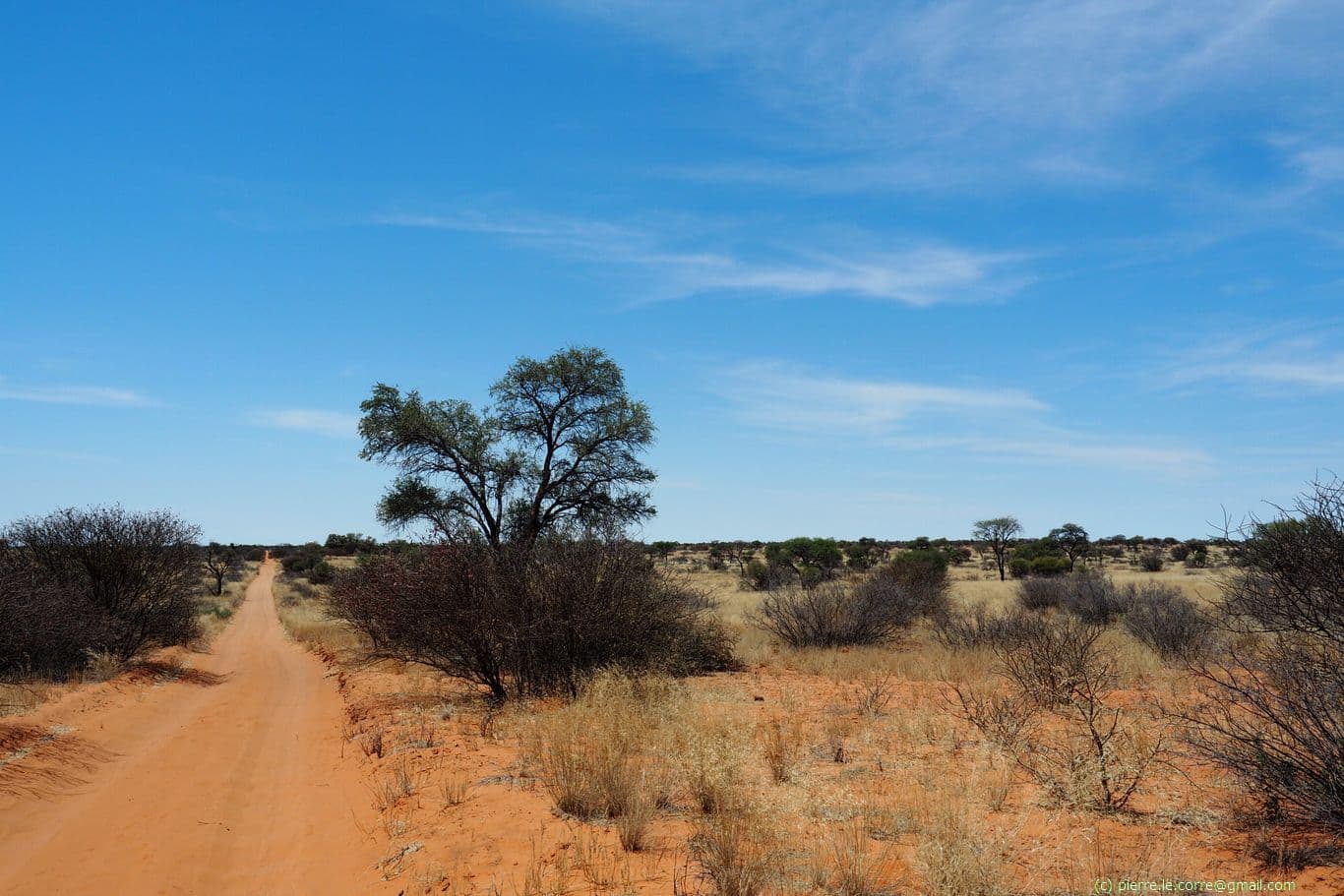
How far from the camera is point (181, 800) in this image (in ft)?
32.7

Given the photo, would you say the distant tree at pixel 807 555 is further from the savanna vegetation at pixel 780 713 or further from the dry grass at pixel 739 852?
the dry grass at pixel 739 852

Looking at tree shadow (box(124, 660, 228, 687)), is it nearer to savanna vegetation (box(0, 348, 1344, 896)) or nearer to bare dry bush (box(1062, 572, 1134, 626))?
savanna vegetation (box(0, 348, 1344, 896))

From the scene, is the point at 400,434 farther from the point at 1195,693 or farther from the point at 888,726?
the point at 1195,693

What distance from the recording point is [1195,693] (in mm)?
12258

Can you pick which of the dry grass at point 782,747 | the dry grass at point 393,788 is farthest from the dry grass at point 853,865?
the dry grass at point 393,788

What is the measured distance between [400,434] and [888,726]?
20581 mm

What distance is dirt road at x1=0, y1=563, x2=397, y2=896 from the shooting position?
750cm

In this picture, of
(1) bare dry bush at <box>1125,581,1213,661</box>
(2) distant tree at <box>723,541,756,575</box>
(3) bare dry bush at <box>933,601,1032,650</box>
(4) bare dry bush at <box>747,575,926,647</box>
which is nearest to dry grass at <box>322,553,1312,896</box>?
(1) bare dry bush at <box>1125,581,1213,661</box>

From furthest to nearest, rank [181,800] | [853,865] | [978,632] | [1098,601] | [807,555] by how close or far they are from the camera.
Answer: [807,555]
[1098,601]
[978,632]
[181,800]
[853,865]

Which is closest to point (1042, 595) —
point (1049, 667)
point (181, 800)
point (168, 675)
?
point (1049, 667)

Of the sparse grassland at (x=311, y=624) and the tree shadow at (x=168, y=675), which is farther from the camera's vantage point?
the sparse grassland at (x=311, y=624)

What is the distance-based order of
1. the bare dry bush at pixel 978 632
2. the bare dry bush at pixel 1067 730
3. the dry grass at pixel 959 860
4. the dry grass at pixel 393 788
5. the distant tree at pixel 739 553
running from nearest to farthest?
the dry grass at pixel 959 860 → the bare dry bush at pixel 1067 730 → the dry grass at pixel 393 788 → the bare dry bush at pixel 978 632 → the distant tree at pixel 739 553

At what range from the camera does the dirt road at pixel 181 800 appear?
7.50m

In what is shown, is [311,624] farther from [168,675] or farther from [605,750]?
[605,750]
